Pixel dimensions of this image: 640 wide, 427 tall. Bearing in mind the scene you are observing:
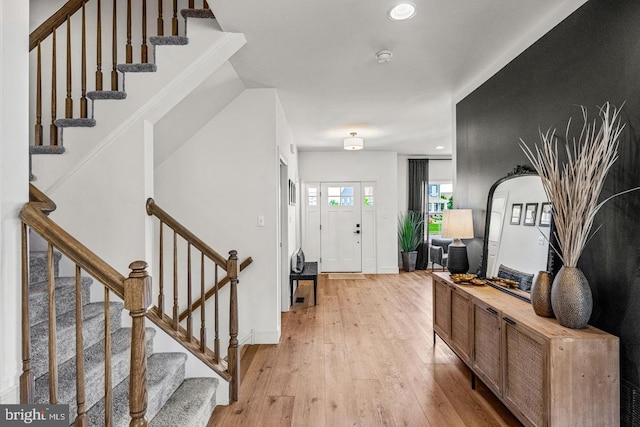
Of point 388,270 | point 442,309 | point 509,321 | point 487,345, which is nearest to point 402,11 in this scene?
point 509,321

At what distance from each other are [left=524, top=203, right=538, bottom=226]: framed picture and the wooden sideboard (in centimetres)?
55

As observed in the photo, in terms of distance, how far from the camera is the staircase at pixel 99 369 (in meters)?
1.63

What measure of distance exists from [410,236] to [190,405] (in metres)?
5.78

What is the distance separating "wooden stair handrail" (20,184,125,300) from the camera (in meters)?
1.25

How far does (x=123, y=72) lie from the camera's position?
237 centimetres

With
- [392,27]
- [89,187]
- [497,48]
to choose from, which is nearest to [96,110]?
[89,187]

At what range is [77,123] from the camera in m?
2.30

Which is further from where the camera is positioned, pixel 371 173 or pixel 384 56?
pixel 371 173

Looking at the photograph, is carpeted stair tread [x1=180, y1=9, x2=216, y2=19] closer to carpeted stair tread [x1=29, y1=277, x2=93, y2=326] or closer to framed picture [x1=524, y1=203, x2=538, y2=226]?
carpeted stair tread [x1=29, y1=277, x2=93, y2=326]

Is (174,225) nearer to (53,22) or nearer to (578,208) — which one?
(53,22)

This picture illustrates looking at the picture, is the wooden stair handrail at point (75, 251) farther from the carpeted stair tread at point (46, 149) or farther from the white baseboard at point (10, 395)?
the carpeted stair tread at point (46, 149)

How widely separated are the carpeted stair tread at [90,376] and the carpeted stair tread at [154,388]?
0.06m

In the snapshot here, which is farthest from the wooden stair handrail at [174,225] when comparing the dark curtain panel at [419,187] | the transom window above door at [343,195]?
the dark curtain panel at [419,187]

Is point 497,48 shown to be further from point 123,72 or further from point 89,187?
point 89,187
